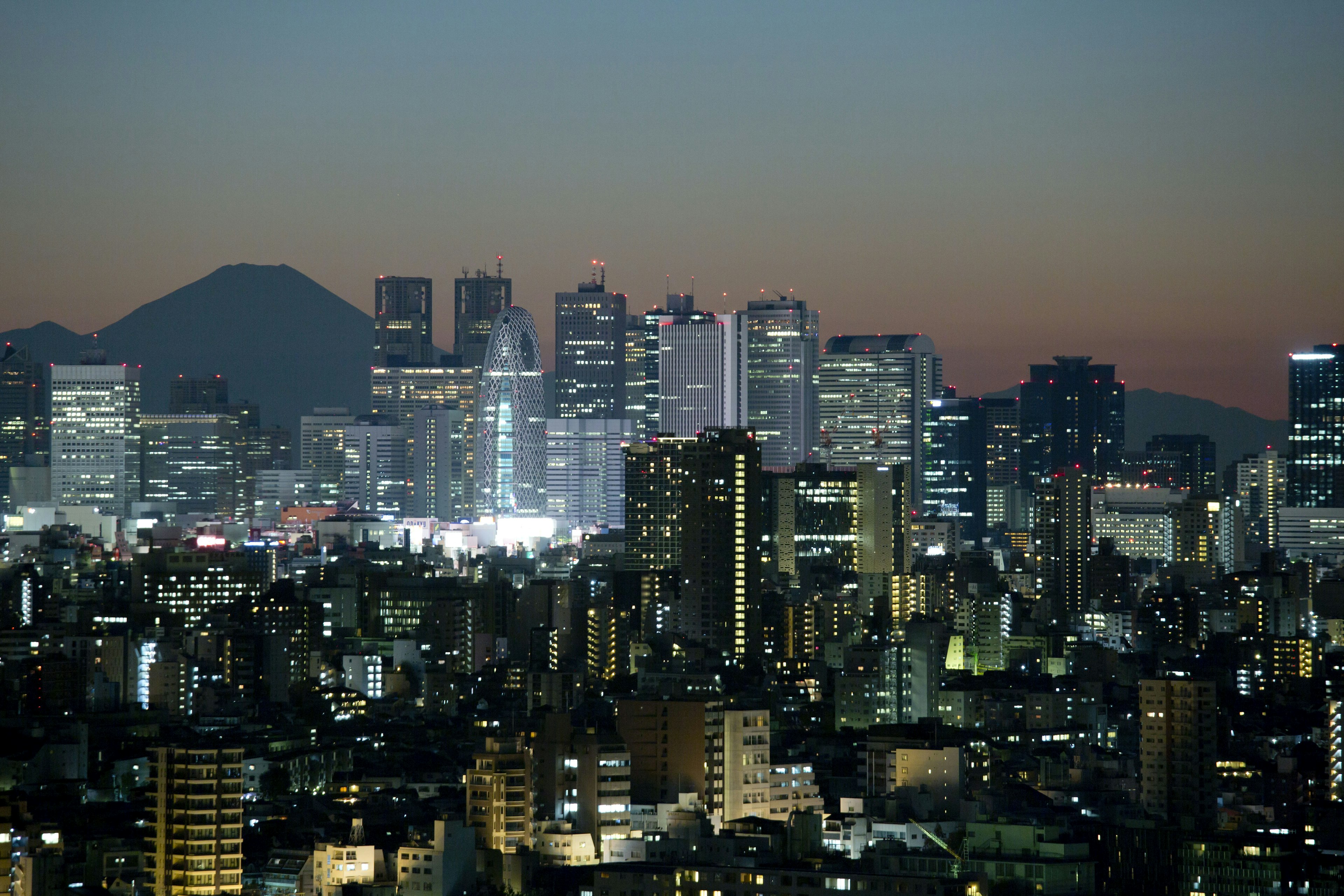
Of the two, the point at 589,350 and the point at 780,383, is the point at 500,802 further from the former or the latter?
the point at 589,350

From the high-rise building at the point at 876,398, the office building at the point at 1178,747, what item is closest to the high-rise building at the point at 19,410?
the high-rise building at the point at 876,398

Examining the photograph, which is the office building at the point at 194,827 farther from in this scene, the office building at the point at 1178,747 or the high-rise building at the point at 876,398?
the high-rise building at the point at 876,398

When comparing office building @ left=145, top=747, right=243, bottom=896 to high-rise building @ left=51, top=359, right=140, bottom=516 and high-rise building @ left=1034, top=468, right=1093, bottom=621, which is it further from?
high-rise building @ left=51, top=359, right=140, bottom=516

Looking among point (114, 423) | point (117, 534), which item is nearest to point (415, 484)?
point (114, 423)

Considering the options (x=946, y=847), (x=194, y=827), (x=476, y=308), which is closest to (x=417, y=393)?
(x=476, y=308)

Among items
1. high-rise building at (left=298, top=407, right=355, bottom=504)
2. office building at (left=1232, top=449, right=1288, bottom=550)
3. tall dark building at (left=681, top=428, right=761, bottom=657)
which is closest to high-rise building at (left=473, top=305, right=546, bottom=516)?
high-rise building at (left=298, top=407, right=355, bottom=504)
